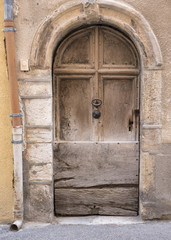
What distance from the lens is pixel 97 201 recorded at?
3.11 m

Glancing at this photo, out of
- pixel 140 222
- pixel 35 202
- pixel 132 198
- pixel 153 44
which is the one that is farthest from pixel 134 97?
pixel 35 202

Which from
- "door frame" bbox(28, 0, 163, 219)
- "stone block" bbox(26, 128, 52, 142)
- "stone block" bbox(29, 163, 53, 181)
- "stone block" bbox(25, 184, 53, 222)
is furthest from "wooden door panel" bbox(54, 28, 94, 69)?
"stone block" bbox(25, 184, 53, 222)

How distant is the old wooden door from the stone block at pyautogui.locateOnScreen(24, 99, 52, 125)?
224 mm

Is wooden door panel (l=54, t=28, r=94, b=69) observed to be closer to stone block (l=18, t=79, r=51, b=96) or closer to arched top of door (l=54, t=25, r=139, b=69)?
arched top of door (l=54, t=25, r=139, b=69)

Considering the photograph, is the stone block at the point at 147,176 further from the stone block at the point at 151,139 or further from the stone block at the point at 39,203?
the stone block at the point at 39,203

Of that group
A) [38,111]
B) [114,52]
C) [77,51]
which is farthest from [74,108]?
[114,52]

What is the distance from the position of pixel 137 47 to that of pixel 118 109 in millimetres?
789

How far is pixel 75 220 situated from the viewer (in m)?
3.03

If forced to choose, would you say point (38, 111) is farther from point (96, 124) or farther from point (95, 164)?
point (95, 164)

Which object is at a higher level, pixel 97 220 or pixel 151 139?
pixel 151 139

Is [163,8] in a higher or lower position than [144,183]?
higher

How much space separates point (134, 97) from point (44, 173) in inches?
57.9

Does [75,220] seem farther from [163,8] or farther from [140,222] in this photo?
[163,8]

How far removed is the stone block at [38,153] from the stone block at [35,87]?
63 centimetres
